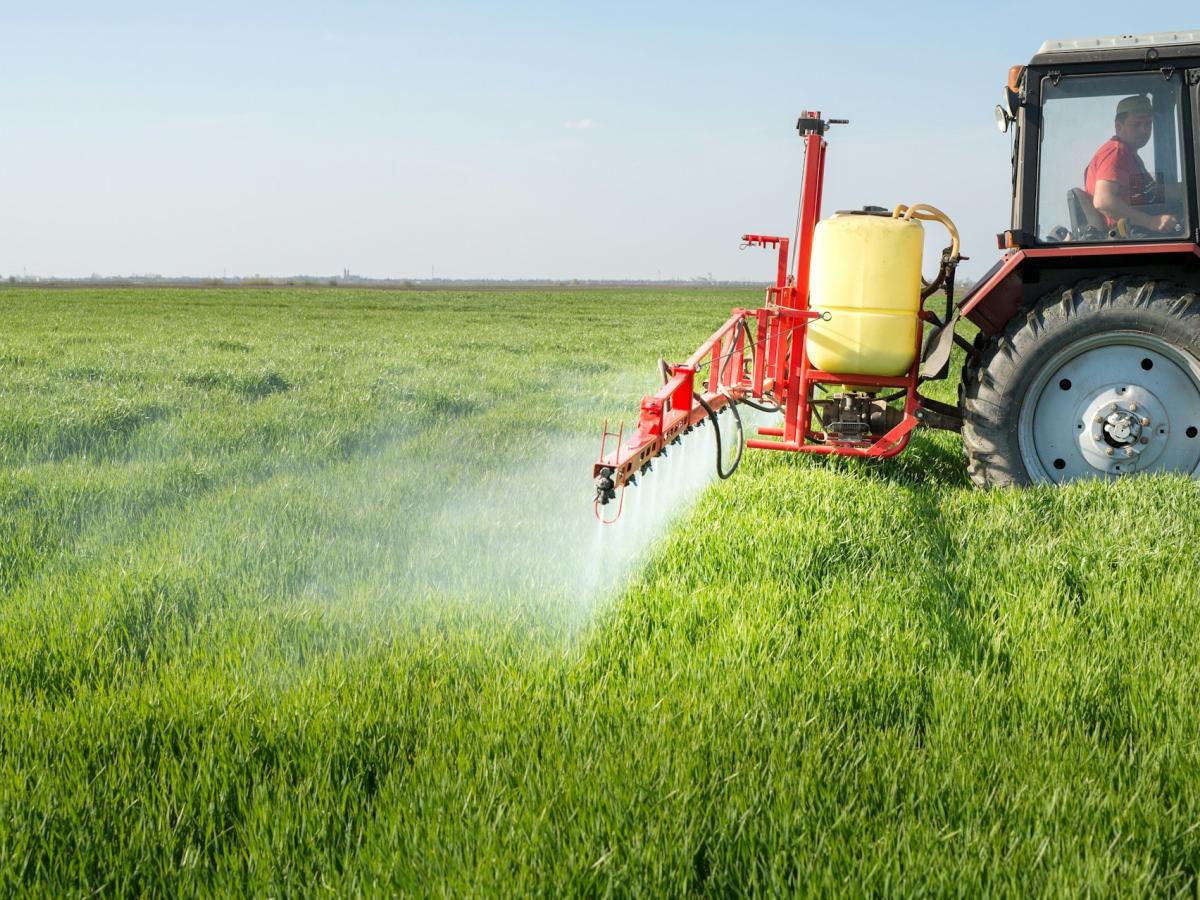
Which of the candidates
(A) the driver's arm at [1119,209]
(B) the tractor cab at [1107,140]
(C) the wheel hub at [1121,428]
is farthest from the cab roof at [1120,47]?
(C) the wheel hub at [1121,428]

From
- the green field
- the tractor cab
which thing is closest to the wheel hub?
the green field

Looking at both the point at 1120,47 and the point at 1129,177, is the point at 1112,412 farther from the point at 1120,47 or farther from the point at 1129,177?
the point at 1120,47

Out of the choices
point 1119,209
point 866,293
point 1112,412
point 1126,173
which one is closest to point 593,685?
point 866,293

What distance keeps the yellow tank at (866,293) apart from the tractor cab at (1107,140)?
0.69m

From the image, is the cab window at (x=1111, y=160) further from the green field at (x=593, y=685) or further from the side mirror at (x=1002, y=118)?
the green field at (x=593, y=685)

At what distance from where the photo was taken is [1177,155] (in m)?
5.77

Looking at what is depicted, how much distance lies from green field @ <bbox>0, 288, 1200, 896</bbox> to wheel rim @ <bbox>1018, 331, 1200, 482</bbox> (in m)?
0.59

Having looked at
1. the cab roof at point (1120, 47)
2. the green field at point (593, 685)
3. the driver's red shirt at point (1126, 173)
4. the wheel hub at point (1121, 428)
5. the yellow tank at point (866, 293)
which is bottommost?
the green field at point (593, 685)

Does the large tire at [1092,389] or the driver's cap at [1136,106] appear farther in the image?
the driver's cap at [1136,106]

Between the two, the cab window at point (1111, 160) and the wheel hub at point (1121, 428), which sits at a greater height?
the cab window at point (1111, 160)

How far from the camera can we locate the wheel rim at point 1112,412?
5.77m

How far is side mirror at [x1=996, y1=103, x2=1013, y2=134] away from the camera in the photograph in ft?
19.7

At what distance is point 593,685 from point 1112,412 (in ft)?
13.7

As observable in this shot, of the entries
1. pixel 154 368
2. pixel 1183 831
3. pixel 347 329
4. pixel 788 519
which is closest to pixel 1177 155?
pixel 788 519
